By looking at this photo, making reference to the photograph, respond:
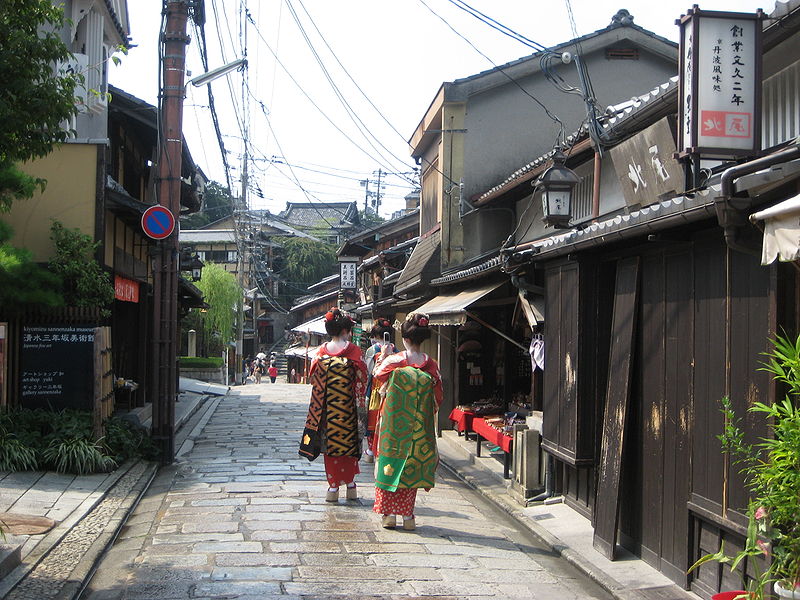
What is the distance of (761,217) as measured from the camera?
489cm

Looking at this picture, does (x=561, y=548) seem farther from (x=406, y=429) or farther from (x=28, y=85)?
(x=28, y=85)

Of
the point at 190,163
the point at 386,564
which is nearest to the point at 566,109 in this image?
the point at 190,163

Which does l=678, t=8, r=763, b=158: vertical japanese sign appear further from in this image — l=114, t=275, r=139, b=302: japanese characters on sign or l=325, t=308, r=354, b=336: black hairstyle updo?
l=114, t=275, r=139, b=302: japanese characters on sign

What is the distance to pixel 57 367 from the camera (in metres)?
13.0

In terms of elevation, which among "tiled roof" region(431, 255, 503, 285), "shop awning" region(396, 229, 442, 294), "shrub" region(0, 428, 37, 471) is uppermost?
"shop awning" region(396, 229, 442, 294)

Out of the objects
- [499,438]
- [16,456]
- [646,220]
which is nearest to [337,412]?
[499,438]

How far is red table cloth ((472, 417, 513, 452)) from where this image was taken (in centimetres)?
1192

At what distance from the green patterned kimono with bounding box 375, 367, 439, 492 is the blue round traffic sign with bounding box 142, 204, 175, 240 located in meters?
5.91

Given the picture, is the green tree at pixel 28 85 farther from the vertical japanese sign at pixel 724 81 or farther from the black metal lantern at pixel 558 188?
the black metal lantern at pixel 558 188

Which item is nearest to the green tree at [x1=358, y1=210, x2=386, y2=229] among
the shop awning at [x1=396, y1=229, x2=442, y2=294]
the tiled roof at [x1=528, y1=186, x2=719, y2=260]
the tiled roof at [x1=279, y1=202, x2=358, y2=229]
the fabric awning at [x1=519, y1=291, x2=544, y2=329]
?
the tiled roof at [x1=279, y1=202, x2=358, y2=229]

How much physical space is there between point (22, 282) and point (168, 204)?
254 centimetres

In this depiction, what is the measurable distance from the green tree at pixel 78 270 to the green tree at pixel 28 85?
255 inches

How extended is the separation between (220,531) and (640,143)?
6.83 m

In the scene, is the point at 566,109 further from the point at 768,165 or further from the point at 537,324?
the point at 768,165
